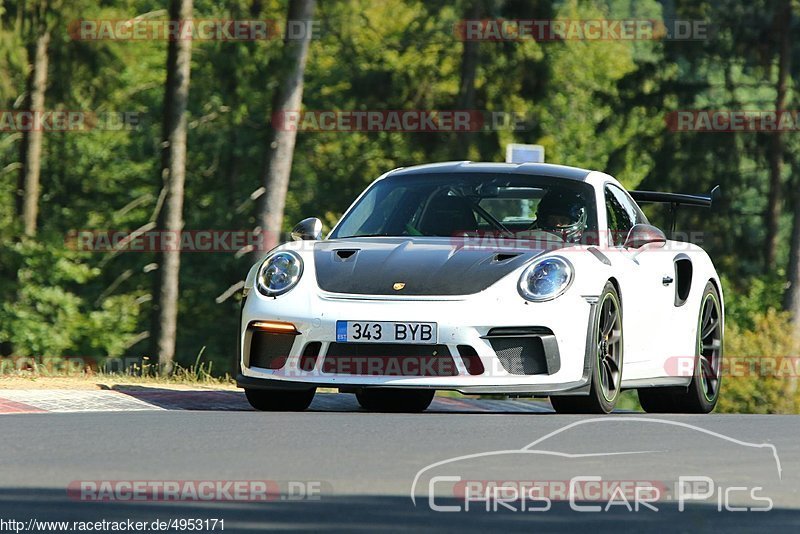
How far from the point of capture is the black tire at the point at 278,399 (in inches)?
434

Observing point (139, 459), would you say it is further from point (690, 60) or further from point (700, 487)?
point (690, 60)

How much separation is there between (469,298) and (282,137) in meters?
16.0

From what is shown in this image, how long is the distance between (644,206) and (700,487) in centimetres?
4030

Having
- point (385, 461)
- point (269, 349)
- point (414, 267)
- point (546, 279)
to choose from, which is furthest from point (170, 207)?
point (385, 461)

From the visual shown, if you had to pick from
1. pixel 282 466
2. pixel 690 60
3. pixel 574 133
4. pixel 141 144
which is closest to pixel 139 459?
pixel 282 466

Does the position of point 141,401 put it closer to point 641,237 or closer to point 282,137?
point 641,237

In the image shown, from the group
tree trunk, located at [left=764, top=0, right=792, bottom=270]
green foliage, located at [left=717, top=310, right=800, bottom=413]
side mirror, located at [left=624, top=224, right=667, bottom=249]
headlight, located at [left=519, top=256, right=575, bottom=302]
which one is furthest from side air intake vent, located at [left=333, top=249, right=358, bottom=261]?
tree trunk, located at [left=764, top=0, right=792, bottom=270]

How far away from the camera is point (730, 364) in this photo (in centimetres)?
3869

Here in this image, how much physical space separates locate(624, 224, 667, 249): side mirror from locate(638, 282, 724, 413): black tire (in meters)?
1.21

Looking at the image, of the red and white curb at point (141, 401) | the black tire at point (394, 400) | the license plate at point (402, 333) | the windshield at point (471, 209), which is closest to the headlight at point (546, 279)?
the license plate at point (402, 333)

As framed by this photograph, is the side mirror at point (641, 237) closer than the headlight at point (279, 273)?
No

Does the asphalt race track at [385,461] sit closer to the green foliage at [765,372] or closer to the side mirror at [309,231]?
the side mirror at [309,231]

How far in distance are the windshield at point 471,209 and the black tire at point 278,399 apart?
4.02 feet

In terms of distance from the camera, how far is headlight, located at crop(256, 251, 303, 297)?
1064cm
